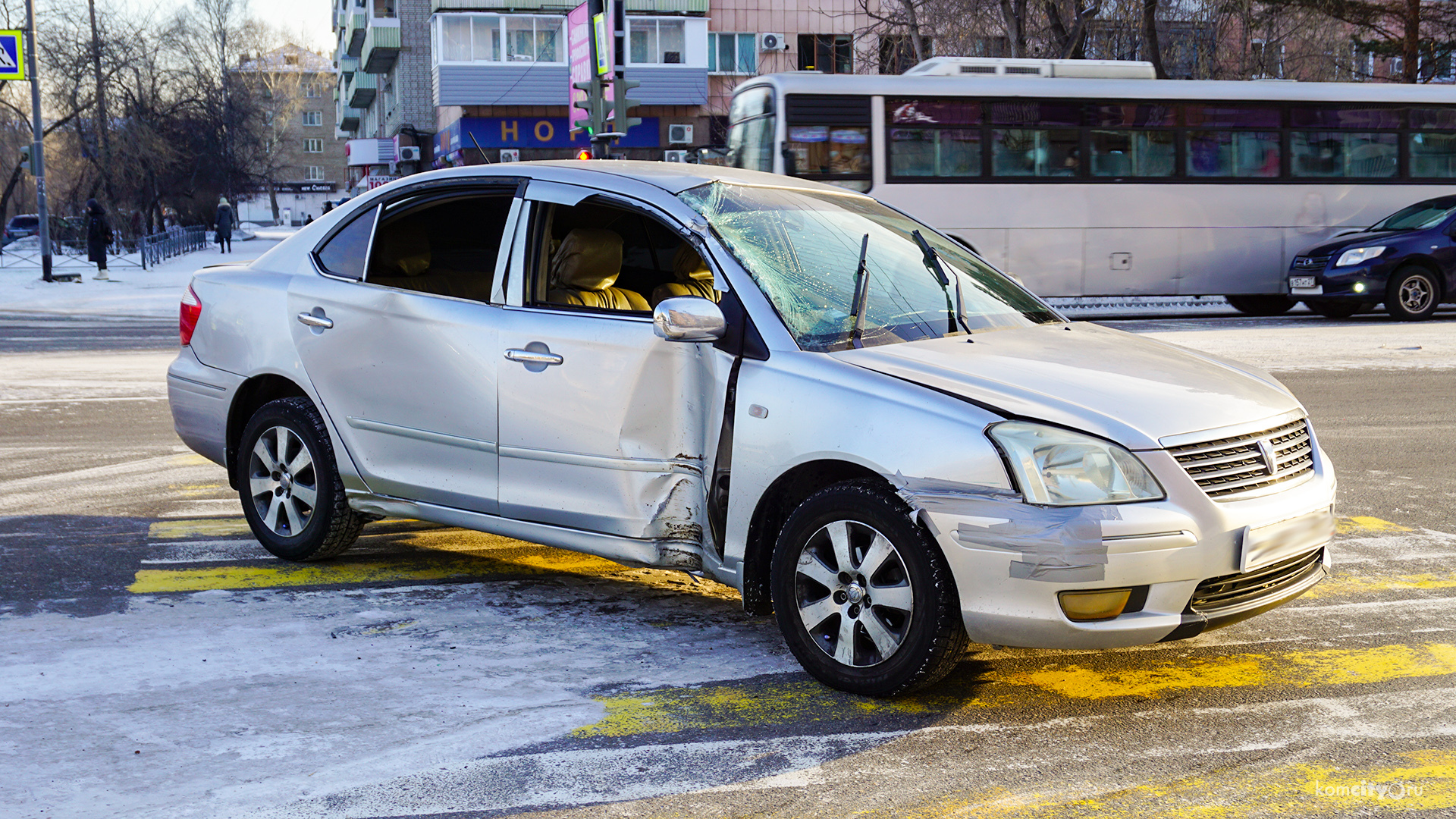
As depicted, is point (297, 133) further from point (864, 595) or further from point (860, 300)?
point (864, 595)

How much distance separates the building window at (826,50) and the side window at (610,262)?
43207 mm

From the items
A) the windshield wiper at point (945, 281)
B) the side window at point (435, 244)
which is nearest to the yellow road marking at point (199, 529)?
the side window at point (435, 244)

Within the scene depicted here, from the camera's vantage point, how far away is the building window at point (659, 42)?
4675cm

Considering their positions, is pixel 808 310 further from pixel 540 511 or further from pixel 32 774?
pixel 32 774

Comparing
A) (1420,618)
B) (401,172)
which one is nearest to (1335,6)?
(1420,618)

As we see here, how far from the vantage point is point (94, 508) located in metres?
7.09

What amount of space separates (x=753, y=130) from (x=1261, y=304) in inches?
335

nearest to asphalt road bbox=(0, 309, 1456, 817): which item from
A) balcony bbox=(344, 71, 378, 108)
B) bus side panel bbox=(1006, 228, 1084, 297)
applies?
bus side panel bbox=(1006, 228, 1084, 297)

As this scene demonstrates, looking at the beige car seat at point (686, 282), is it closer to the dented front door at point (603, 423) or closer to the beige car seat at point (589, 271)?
the beige car seat at point (589, 271)

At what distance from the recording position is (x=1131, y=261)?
20203 millimetres

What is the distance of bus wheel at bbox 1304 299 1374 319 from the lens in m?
18.8

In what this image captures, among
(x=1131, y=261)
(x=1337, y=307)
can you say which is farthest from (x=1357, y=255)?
(x=1131, y=261)

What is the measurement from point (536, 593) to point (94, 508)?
294cm

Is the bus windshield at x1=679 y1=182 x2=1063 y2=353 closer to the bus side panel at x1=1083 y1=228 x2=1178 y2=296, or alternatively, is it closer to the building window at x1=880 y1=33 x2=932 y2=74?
the bus side panel at x1=1083 y1=228 x2=1178 y2=296
